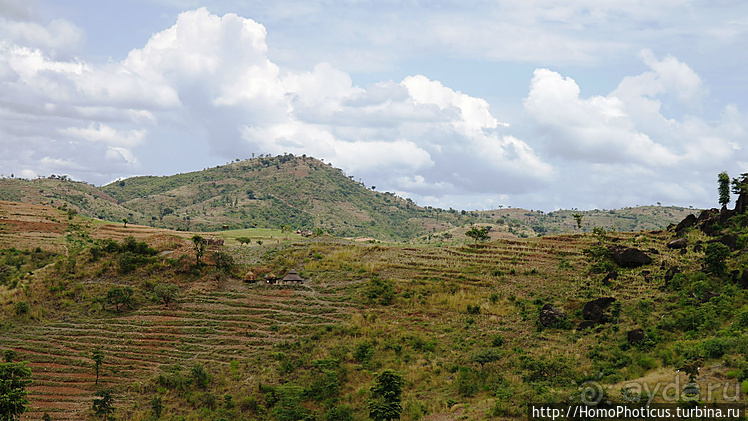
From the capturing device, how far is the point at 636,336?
3136 cm

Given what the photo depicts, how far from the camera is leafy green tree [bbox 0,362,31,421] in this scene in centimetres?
2588

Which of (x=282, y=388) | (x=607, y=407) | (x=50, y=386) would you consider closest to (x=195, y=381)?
(x=282, y=388)

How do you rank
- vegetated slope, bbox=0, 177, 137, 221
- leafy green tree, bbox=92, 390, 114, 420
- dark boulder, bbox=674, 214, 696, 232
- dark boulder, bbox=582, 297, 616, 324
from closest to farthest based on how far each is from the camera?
1. leafy green tree, bbox=92, 390, 114, 420
2. dark boulder, bbox=582, 297, 616, 324
3. dark boulder, bbox=674, 214, 696, 232
4. vegetated slope, bbox=0, 177, 137, 221

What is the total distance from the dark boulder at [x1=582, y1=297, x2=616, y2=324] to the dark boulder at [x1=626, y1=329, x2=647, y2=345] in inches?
160

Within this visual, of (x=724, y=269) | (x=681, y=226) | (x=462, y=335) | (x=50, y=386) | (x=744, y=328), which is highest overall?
(x=681, y=226)

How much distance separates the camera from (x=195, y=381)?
34.9 meters

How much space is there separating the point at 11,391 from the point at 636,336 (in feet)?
120

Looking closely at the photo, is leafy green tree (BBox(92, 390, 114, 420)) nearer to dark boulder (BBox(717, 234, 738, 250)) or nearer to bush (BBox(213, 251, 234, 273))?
bush (BBox(213, 251, 234, 273))

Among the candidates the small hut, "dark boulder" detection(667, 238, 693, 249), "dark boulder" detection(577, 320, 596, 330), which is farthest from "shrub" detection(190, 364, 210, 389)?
"dark boulder" detection(667, 238, 693, 249)

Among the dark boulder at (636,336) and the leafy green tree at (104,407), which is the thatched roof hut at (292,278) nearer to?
the leafy green tree at (104,407)

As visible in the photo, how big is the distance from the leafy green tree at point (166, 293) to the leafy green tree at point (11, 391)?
18.8 meters

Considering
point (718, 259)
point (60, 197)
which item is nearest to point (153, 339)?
point (718, 259)

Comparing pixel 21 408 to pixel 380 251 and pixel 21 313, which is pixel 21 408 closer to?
pixel 21 313

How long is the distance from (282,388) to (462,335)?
14.7m
